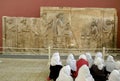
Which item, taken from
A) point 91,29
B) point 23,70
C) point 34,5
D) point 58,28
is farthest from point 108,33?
point 23,70

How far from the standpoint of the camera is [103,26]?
971 cm

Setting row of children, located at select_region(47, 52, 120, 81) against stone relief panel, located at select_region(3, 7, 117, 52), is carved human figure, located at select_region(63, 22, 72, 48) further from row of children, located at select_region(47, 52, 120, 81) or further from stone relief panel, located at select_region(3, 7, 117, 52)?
row of children, located at select_region(47, 52, 120, 81)

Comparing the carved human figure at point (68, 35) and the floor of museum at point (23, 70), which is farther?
the carved human figure at point (68, 35)

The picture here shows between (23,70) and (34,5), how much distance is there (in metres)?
4.10

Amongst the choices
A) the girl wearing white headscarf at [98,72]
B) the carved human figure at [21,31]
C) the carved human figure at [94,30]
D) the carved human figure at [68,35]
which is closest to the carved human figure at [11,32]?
the carved human figure at [21,31]

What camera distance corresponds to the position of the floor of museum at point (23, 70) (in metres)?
6.06

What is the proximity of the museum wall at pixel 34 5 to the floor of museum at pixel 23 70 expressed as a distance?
2513mm

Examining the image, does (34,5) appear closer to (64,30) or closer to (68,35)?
(64,30)

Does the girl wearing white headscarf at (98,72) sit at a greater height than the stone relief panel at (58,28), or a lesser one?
lesser

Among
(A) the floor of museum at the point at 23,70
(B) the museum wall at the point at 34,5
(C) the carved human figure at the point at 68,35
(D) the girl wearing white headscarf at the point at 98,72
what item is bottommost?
(A) the floor of museum at the point at 23,70

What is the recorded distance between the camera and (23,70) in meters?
6.83

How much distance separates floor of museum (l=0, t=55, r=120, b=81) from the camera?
6.06 m

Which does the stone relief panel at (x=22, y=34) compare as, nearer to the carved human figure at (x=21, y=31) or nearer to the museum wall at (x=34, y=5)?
the carved human figure at (x=21, y=31)

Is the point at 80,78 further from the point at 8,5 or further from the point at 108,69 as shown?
the point at 8,5
